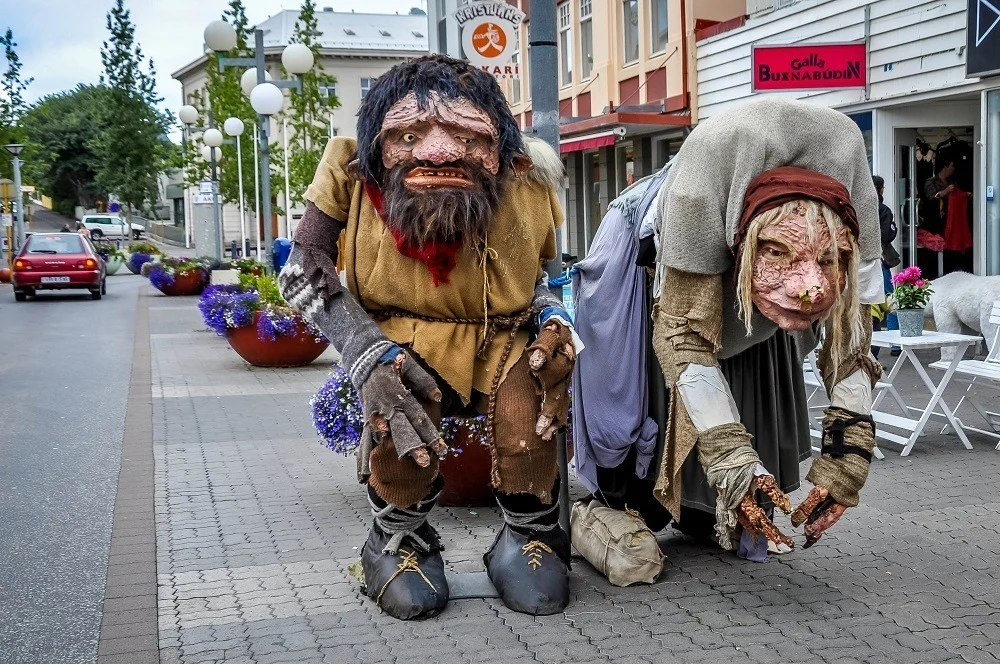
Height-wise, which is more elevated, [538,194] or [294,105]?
[294,105]

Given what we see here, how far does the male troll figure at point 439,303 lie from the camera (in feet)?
12.3

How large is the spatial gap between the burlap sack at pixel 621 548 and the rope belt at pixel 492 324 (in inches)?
24.6

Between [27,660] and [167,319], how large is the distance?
49.6ft

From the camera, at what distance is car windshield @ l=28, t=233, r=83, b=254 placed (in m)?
24.5

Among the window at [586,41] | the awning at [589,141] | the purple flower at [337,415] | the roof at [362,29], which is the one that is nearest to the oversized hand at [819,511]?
the purple flower at [337,415]

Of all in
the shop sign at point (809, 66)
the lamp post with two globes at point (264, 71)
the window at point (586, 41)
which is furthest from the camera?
the window at point (586, 41)

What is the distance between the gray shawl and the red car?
73.9 feet

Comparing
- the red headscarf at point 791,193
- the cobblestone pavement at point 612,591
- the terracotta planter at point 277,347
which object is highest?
the red headscarf at point 791,193

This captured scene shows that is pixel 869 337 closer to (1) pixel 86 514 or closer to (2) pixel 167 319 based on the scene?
(1) pixel 86 514

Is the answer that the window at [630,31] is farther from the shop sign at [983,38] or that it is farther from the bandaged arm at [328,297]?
the bandaged arm at [328,297]

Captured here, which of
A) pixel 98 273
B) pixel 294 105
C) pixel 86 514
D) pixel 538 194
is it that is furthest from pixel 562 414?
pixel 98 273

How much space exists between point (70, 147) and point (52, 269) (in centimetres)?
5397

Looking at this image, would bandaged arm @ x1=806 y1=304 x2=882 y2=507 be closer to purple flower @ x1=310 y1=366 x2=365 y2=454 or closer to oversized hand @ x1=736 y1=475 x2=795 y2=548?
oversized hand @ x1=736 y1=475 x2=795 y2=548

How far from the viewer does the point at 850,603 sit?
3.89 m
